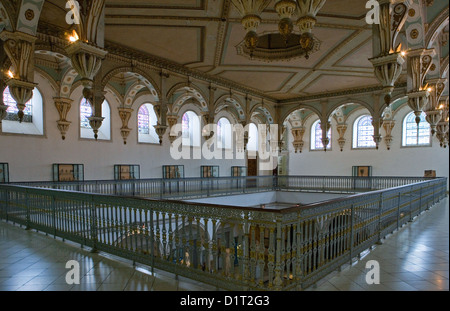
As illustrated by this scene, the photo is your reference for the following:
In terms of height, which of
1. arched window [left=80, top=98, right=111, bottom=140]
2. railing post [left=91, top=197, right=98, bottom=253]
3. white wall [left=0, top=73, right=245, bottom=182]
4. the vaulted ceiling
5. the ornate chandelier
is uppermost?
the vaulted ceiling

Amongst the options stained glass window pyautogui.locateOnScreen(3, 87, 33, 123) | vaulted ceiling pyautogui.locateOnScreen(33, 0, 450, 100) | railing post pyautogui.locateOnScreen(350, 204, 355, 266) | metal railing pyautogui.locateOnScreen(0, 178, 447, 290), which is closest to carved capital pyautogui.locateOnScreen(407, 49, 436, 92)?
vaulted ceiling pyautogui.locateOnScreen(33, 0, 450, 100)

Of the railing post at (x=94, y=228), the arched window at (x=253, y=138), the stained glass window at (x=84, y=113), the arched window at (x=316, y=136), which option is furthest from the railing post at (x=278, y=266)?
the arched window at (x=316, y=136)

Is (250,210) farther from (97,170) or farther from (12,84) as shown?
(97,170)

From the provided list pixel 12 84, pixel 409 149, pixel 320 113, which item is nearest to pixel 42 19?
pixel 12 84

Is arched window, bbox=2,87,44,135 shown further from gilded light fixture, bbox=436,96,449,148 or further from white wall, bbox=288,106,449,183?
gilded light fixture, bbox=436,96,449,148

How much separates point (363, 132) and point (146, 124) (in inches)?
614

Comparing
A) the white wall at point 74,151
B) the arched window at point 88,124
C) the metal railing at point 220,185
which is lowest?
the metal railing at point 220,185

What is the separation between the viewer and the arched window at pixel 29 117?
1175 cm

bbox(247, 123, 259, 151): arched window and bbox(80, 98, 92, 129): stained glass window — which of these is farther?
bbox(247, 123, 259, 151): arched window

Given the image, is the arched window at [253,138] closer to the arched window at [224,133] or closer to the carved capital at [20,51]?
the arched window at [224,133]

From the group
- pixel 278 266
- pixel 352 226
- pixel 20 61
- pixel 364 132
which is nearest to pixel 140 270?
pixel 278 266

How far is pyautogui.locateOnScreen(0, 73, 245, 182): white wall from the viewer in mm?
11703

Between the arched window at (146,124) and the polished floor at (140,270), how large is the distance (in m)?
11.1
